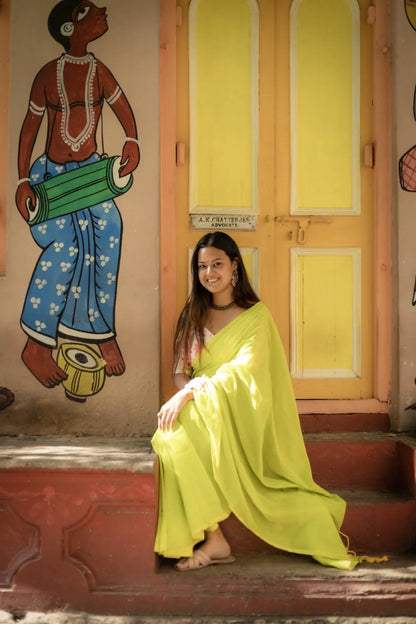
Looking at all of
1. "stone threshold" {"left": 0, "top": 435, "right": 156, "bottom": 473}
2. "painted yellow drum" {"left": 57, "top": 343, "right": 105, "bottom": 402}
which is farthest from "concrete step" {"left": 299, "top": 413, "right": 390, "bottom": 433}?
"painted yellow drum" {"left": 57, "top": 343, "right": 105, "bottom": 402}

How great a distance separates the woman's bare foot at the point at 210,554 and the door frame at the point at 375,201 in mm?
981

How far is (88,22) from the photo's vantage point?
3537 millimetres

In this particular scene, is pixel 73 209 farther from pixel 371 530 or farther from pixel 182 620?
pixel 371 530

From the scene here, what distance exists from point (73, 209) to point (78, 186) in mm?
141

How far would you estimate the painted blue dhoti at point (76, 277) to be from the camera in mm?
3510

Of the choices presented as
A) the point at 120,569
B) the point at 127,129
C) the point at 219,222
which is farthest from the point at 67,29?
the point at 120,569

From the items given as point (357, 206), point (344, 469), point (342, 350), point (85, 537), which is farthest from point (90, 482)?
point (357, 206)

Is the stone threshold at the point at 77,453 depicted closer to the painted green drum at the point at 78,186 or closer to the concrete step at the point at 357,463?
the concrete step at the point at 357,463

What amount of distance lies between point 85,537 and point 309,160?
2483mm

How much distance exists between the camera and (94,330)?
351cm

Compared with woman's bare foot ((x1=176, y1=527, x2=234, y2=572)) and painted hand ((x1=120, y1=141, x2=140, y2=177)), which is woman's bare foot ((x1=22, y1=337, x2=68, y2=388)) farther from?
woman's bare foot ((x1=176, y1=527, x2=234, y2=572))

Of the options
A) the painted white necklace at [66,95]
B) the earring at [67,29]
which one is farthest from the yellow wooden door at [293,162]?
the earring at [67,29]

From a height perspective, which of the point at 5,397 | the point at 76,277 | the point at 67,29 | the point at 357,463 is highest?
the point at 67,29

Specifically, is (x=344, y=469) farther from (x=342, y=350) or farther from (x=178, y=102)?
(x=178, y=102)
